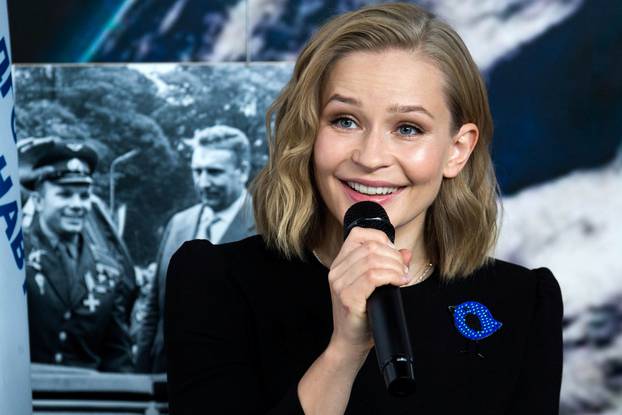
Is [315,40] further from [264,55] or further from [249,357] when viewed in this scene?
[264,55]

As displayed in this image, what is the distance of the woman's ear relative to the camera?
1.79 m

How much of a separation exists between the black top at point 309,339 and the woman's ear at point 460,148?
23cm

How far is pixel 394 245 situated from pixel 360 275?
34cm

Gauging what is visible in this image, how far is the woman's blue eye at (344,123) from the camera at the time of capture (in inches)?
64.8

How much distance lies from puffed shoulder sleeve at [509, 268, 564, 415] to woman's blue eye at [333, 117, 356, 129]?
57 cm

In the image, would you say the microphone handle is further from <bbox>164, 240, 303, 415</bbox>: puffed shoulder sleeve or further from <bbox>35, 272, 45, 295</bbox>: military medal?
<bbox>35, 272, 45, 295</bbox>: military medal

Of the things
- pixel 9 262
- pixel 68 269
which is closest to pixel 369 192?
pixel 9 262

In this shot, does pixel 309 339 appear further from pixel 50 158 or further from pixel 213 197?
pixel 50 158

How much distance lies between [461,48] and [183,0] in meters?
1.05

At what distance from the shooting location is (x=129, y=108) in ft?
8.56

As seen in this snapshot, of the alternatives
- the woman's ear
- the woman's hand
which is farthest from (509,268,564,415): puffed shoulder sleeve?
the woman's hand

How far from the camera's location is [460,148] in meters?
1.81

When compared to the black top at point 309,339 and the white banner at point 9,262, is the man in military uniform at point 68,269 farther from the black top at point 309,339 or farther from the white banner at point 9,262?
the black top at point 309,339

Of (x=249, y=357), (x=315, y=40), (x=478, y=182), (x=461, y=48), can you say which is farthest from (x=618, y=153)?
(x=249, y=357)
